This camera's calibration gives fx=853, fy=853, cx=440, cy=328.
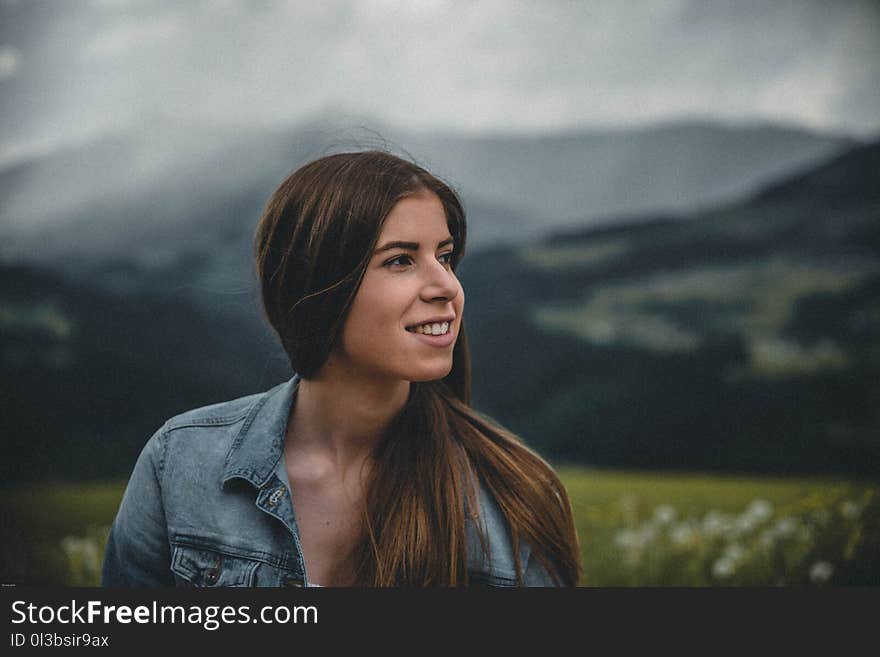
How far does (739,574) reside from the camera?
10.6 feet

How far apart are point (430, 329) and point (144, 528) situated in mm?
786

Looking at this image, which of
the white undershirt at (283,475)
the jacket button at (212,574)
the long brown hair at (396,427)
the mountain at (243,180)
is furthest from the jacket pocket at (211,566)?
the mountain at (243,180)

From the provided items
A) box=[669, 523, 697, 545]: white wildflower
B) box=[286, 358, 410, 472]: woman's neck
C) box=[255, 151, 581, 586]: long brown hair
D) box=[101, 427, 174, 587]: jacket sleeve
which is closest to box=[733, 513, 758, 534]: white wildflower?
box=[669, 523, 697, 545]: white wildflower

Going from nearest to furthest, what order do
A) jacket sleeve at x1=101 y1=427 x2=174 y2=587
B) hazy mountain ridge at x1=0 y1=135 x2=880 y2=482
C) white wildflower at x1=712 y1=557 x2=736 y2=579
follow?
1. jacket sleeve at x1=101 y1=427 x2=174 y2=587
2. white wildflower at x1=712 y1=557 x2=736 y2=579
3. hazy mountain ridge at x1=0 y1=135 x2=880 y2=482

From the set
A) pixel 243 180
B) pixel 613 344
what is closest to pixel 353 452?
pixel 613 344

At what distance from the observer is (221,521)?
74.7 inches

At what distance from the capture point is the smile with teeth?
188cm

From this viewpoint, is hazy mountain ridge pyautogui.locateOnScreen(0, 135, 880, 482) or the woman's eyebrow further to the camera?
hazy mountain ridge pyautogui.locateOnScreen(0, 135, 880, 482)

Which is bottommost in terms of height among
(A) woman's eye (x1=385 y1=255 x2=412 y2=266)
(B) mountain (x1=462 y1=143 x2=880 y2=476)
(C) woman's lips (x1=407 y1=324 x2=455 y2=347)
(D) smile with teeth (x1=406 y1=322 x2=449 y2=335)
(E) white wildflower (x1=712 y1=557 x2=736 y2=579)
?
(E) white wildflower (x1=712 y1=557 x2=736 y2=579)

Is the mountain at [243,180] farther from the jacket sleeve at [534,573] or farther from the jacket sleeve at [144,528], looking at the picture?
the jacket sleeve at [534,573]

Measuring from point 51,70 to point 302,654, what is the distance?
261cm

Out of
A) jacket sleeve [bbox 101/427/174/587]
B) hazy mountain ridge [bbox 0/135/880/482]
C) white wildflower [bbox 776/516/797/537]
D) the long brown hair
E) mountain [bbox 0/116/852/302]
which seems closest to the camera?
the long brown hair

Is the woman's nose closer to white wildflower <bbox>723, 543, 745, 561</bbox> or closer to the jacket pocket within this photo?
the jacket pocket

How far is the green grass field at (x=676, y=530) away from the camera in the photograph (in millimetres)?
3240
